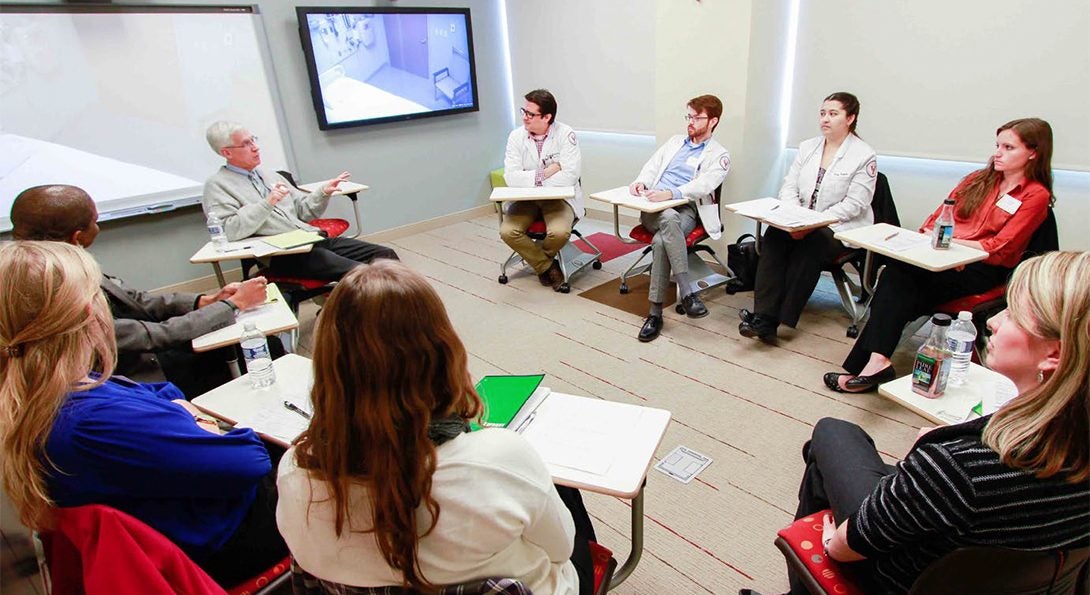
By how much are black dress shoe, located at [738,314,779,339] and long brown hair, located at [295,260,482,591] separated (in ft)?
8.54

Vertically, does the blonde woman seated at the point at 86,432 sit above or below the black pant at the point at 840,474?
above

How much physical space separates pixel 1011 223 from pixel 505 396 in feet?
7.90

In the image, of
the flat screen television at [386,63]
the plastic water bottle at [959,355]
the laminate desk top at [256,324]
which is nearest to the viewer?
the plastic water bottle at [959,355]

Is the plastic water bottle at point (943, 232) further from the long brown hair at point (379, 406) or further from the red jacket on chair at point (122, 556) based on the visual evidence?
the red jacket on chair at point (122, 556)

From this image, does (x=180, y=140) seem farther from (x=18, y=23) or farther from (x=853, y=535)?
(x=853, y=535)

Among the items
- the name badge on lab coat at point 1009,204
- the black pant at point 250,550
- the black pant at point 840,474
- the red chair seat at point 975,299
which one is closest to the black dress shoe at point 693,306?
the red chair seat at point 975,299

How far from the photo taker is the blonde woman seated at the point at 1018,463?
86 centimetres

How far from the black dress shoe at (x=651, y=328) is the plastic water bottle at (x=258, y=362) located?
2.01m

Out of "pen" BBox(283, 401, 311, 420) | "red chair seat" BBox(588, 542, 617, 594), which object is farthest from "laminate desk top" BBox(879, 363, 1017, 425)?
"pen" BBox(283, 401, 311, 420)

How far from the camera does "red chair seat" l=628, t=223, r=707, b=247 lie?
3457mm

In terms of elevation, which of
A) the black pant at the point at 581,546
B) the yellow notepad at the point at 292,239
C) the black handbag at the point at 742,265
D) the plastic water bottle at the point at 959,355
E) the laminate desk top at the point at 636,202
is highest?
the yellow notepad at the point at 292,239

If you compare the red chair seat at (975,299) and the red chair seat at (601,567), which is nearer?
the red chair seat at (601,567)

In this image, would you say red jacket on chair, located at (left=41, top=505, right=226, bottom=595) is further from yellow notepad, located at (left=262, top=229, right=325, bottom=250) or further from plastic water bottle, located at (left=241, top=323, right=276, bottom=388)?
yellow notepad, located at (left=262, top=229, right=325, bottom=250)

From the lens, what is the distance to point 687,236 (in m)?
3.46
